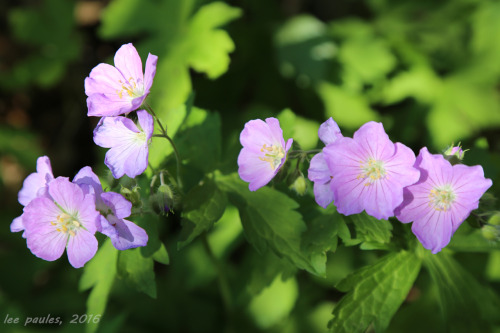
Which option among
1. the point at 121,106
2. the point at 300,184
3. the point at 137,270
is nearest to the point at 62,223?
the point at 137,270

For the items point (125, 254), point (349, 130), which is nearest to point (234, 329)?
point (125, 254)

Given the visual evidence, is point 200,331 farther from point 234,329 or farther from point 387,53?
point 387,53

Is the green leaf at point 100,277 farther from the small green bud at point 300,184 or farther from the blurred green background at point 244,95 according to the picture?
the small green bud at point 300,184

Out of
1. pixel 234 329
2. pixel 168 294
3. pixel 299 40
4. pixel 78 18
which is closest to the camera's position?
pixel 234 329

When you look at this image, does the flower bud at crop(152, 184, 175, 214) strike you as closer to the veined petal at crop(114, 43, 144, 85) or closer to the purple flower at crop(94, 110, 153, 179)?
the purple flower at crop(94, 110, 153, 179)

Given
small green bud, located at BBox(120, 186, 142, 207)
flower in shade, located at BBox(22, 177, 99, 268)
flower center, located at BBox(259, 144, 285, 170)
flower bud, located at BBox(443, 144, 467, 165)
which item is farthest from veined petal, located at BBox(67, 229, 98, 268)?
flower bud, located at BBox(443, 144, 467, 165)

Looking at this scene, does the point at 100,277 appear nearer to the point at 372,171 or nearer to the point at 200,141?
the point at 200,141
